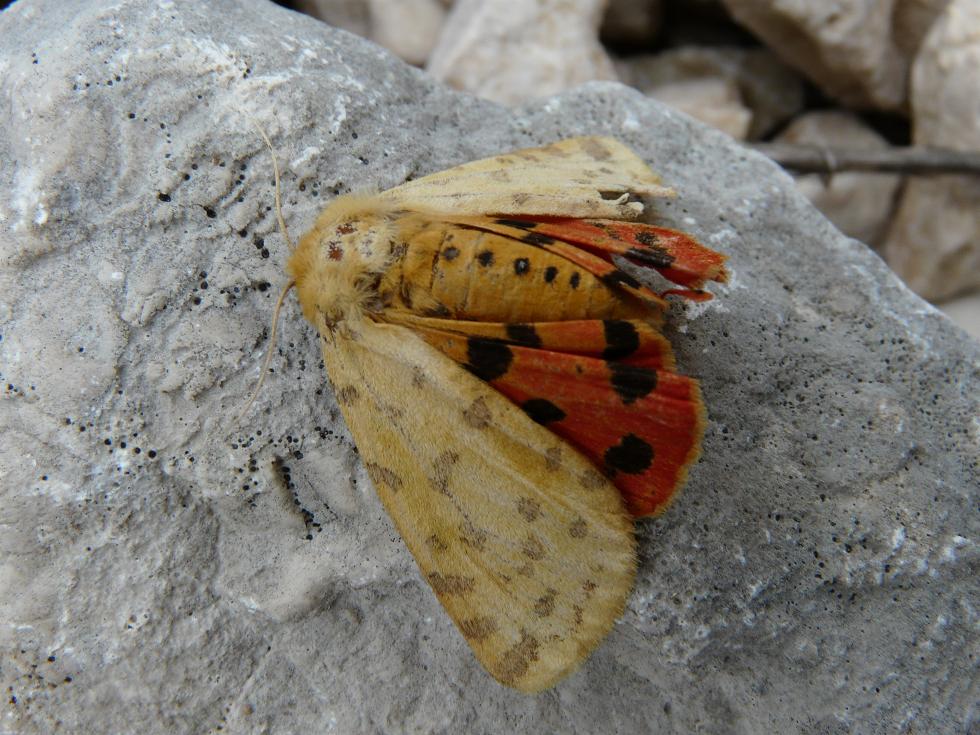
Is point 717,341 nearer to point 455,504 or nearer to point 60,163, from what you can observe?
point 455,504

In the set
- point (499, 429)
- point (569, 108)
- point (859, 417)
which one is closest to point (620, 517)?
point (499, 429)

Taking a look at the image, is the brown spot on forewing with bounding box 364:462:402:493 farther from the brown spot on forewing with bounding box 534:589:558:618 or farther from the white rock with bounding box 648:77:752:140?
the white rock with bounding box 648:77:752:140

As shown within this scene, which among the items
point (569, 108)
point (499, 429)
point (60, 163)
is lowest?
point (499, 429)

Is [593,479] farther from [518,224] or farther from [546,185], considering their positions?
[546,185]

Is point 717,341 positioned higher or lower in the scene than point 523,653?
higher

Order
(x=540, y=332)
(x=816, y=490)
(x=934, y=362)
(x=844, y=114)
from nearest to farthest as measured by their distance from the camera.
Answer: (x=540, y=332) → (x=816, y=490) → (x=934, y=362) → (x=844, y=114)

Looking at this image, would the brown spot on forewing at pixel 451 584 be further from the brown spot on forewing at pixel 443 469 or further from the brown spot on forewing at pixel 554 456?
the brown spot on forewing at pixel 554 456
